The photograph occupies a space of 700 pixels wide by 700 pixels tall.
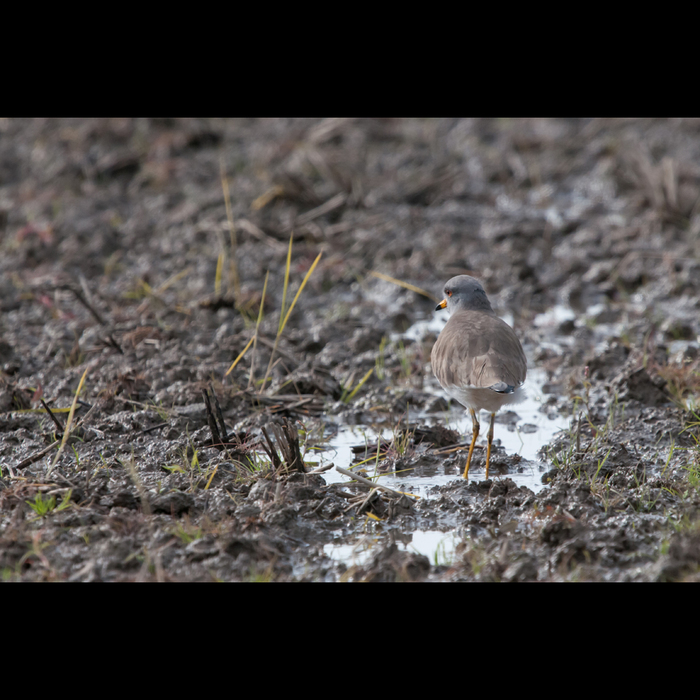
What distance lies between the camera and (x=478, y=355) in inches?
196

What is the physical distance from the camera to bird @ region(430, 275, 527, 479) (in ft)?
15.9

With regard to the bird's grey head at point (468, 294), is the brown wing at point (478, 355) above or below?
below

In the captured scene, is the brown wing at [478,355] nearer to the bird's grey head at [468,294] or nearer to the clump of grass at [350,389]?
the bird's grey head at [468,294]

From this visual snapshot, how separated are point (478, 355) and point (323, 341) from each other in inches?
92.0

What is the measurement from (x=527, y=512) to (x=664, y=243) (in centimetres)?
529

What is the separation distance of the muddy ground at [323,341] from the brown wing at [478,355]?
1.82ft

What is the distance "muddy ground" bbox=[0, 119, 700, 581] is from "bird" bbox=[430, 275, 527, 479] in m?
0.45

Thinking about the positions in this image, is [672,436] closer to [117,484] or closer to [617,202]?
[117,484]

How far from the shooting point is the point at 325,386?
620 cm

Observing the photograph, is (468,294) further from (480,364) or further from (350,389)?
(350,389)

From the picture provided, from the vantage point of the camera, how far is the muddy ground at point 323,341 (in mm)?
4266

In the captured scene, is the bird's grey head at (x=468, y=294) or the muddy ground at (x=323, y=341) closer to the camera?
the muddy ground at (x=323, y=341)

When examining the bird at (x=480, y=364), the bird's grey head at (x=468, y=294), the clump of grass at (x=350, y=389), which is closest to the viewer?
the bird at (x=480, y=364)

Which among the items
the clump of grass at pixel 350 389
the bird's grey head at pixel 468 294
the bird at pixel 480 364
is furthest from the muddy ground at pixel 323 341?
the bird's grey head at pixel 468 294
